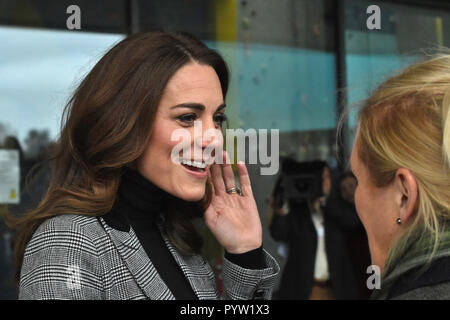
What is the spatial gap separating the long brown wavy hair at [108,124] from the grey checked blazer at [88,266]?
8cm

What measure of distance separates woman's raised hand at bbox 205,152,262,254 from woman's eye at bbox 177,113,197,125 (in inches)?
10.8

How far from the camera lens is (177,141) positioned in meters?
1.65

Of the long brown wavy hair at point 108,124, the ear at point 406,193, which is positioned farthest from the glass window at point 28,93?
the ear at point 406,193

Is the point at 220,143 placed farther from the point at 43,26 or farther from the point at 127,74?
the point at 43,26

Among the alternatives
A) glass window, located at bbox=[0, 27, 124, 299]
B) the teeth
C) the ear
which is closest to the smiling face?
the teeth

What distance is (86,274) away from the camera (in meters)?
1.43

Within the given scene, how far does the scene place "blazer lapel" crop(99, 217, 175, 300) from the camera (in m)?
1.52

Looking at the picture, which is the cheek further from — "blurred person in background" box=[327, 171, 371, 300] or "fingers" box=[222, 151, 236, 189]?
"blurred person in background" box=[327, 171, 371, 300]

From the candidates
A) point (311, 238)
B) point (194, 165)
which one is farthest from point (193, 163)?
point (311, 238)

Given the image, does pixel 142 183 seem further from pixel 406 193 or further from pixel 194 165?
pixel 406 193

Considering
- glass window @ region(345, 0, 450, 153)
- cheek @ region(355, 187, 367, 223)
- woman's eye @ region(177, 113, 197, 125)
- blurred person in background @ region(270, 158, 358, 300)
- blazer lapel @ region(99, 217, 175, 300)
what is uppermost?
glass window @ region(345, 0, 450, 153)

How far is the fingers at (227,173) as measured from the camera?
6.24 feet
